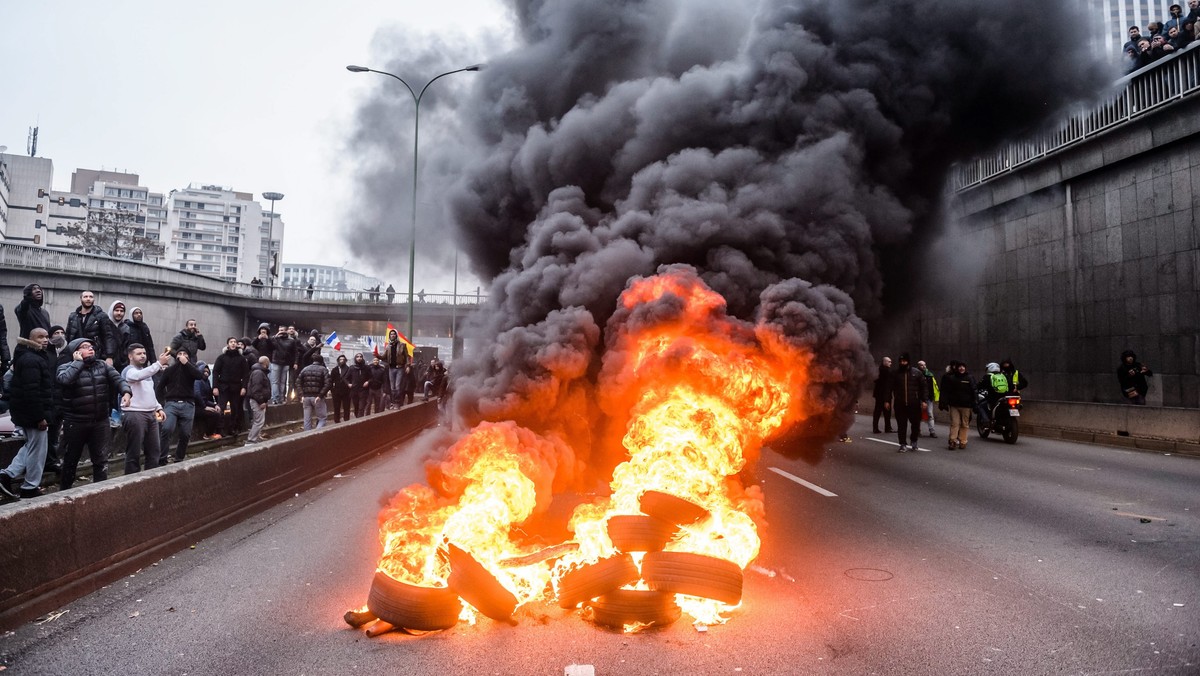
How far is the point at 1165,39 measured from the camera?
14.8 meters

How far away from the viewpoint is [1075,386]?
17.2 meters

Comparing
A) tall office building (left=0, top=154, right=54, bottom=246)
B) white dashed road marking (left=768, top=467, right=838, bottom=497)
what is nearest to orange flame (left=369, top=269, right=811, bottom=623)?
white dashed road marking (left=768, top=467, right=838, bottom=497)

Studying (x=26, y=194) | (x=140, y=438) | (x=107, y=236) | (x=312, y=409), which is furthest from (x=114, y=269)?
(x=26, y=194)

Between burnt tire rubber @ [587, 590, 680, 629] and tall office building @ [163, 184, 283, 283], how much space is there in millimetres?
Answer: 143297

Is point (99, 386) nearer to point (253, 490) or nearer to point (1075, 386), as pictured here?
point (253, 490)

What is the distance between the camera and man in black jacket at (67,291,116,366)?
367 inches

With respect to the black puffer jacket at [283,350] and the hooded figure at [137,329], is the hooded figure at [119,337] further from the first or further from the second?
the black puffer jacket at [283,350]

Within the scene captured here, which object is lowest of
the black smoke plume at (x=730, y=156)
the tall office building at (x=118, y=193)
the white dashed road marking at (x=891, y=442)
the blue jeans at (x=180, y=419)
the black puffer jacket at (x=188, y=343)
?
the white dashed road marking at (x=891, y=442)

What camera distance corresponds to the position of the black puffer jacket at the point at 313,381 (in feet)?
44.5

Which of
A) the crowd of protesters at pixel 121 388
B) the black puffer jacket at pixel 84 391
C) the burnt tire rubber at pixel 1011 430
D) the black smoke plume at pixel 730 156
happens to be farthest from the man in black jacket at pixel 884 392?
the black puffer jacket at pixel 84 391

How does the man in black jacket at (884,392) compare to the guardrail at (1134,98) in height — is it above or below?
below

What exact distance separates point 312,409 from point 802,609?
38.3 feet

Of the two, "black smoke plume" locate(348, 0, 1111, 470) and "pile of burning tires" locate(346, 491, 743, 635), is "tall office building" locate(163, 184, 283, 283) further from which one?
"pile of burning tires" locate(346, 491, 743, 635)

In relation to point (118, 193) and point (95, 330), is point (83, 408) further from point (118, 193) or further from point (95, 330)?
point (118, 193)
